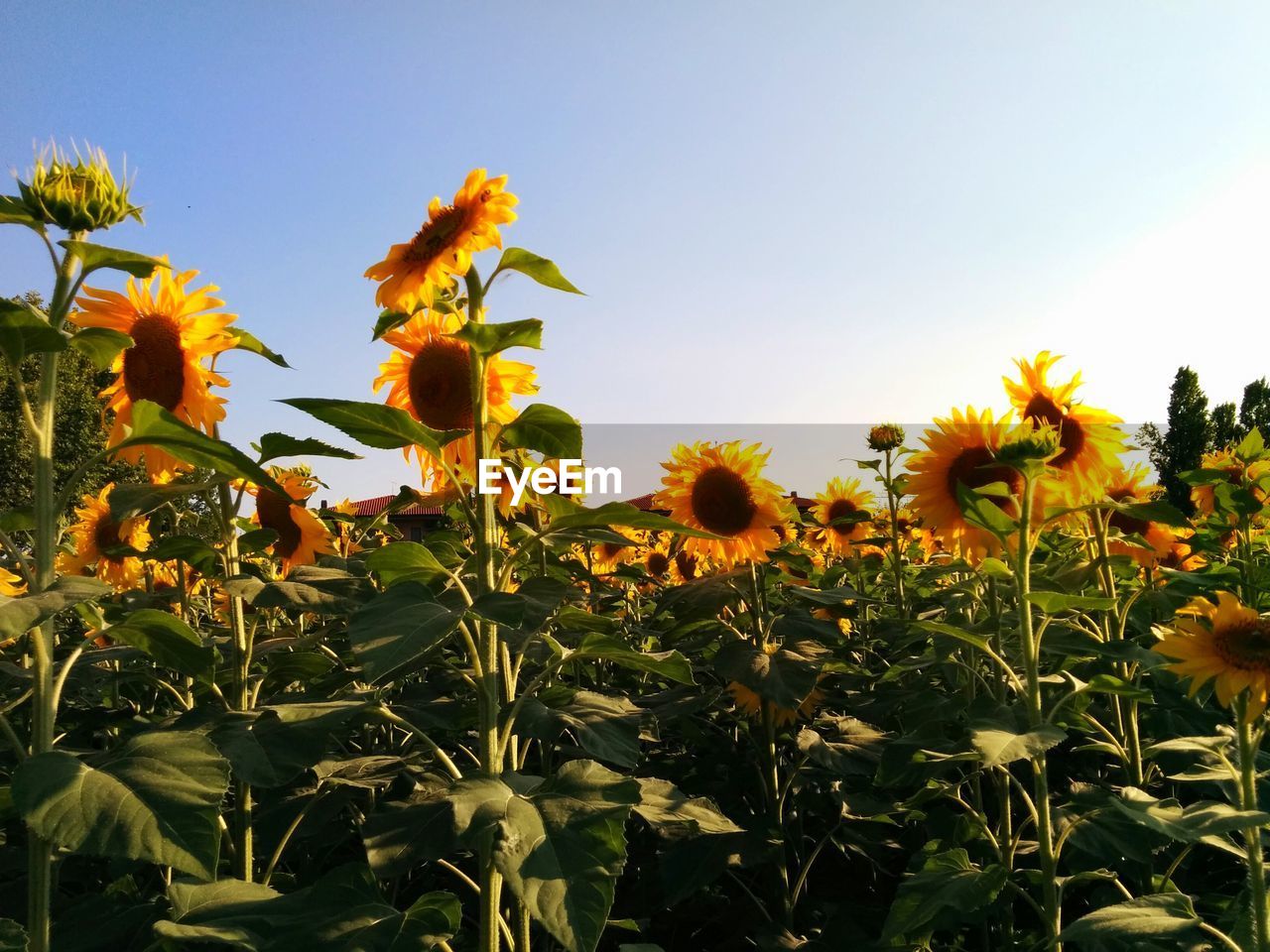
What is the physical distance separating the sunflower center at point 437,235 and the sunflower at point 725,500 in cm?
167

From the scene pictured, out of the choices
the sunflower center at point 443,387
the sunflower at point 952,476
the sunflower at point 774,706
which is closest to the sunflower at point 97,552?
the sunflower center at point 443,387

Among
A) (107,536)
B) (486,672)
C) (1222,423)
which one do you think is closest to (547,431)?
(486,672)

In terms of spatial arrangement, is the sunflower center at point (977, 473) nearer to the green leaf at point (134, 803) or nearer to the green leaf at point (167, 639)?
the green leaf at point (167, 639)

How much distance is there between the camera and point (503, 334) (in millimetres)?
1820

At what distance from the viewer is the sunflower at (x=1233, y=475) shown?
14.8 ft

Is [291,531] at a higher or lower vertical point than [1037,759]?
higher

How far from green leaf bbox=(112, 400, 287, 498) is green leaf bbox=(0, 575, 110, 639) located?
0.27 m

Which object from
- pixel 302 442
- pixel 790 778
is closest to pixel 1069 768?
pixel 790 778

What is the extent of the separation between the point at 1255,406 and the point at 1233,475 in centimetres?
3853

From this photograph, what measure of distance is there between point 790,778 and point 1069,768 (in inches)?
59.6

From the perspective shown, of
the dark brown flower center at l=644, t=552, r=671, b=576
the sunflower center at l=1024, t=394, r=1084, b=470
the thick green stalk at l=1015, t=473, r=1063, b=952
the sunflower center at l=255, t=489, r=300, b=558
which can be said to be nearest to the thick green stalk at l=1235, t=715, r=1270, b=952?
the thick green stalk at l=1015, t=473, r=1063, b=952

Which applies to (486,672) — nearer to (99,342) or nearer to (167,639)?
(167,639)

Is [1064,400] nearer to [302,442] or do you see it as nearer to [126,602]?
[302,442]

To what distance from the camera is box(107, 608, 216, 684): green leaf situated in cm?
162
